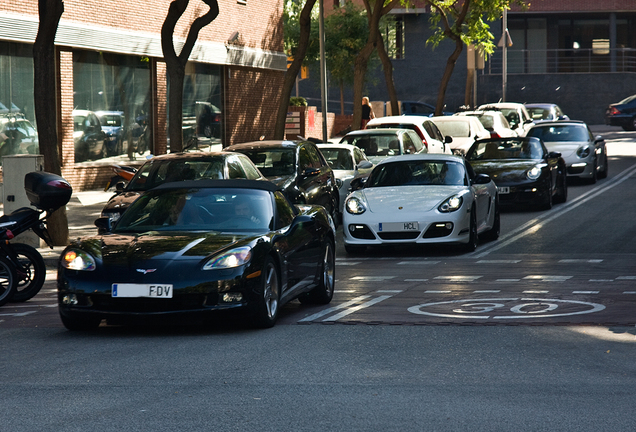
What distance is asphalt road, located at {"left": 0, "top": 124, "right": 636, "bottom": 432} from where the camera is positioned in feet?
19.1

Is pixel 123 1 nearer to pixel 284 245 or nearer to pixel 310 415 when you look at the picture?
pixel 284 245

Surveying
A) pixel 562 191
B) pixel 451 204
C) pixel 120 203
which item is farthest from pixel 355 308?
pixel 562 191

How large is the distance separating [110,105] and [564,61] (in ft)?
136

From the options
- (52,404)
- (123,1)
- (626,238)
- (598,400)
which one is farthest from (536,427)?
(123,1)

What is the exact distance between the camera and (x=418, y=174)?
51.5 feet

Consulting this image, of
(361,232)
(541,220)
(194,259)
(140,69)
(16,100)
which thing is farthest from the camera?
(140,69)

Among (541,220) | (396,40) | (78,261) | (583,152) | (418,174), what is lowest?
(541,220)

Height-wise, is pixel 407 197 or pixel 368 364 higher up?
pixel 407 197

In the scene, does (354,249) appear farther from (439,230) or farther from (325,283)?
(325,283)

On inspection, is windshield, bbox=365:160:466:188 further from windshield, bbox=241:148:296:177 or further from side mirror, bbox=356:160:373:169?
side mirror, bbox=356:160:373:169

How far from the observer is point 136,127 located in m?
27.3

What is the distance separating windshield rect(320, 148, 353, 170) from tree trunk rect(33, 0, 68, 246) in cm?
618

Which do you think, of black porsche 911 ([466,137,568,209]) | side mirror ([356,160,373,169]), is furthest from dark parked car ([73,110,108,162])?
A: black porsche 911 ([466,137,568,209])

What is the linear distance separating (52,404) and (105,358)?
4.70ft
